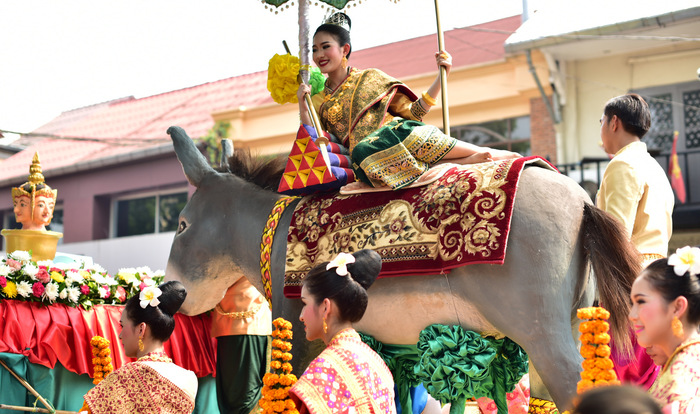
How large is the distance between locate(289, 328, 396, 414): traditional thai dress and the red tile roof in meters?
12.4

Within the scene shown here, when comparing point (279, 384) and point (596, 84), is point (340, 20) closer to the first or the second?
point (279, 384)

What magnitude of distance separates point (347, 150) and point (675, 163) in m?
9.69

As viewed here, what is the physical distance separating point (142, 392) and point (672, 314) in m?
2.70

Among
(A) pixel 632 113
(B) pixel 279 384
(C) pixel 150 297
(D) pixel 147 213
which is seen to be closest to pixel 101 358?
(C) pixel 150 297

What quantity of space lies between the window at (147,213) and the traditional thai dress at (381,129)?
11924 mm

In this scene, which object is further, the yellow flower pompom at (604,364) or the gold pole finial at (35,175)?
the gold pole finial at (35,175)

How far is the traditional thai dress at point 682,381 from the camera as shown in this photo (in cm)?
263

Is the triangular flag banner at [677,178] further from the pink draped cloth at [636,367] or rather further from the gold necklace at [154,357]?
the gold necklace at [154,357]

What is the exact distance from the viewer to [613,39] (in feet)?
42.5

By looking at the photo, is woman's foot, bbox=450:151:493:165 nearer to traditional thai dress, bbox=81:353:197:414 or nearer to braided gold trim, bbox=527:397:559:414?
braided gold trim, bbox=527:397:559:414

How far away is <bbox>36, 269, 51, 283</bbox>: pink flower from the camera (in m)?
5.10

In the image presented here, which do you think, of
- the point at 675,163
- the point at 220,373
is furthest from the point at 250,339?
the point at 675,163

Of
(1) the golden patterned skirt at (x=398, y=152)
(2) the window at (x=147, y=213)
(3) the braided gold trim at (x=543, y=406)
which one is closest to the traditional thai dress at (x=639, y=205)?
(3) the braided gold trim at (x=543, y=406)

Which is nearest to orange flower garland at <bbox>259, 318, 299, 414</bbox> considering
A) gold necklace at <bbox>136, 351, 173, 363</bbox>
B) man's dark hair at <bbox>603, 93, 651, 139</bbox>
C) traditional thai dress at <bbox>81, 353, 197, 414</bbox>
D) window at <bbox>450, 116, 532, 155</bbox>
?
traditional thai dress at <bbox>81, 353, 197, 414</bbox>
